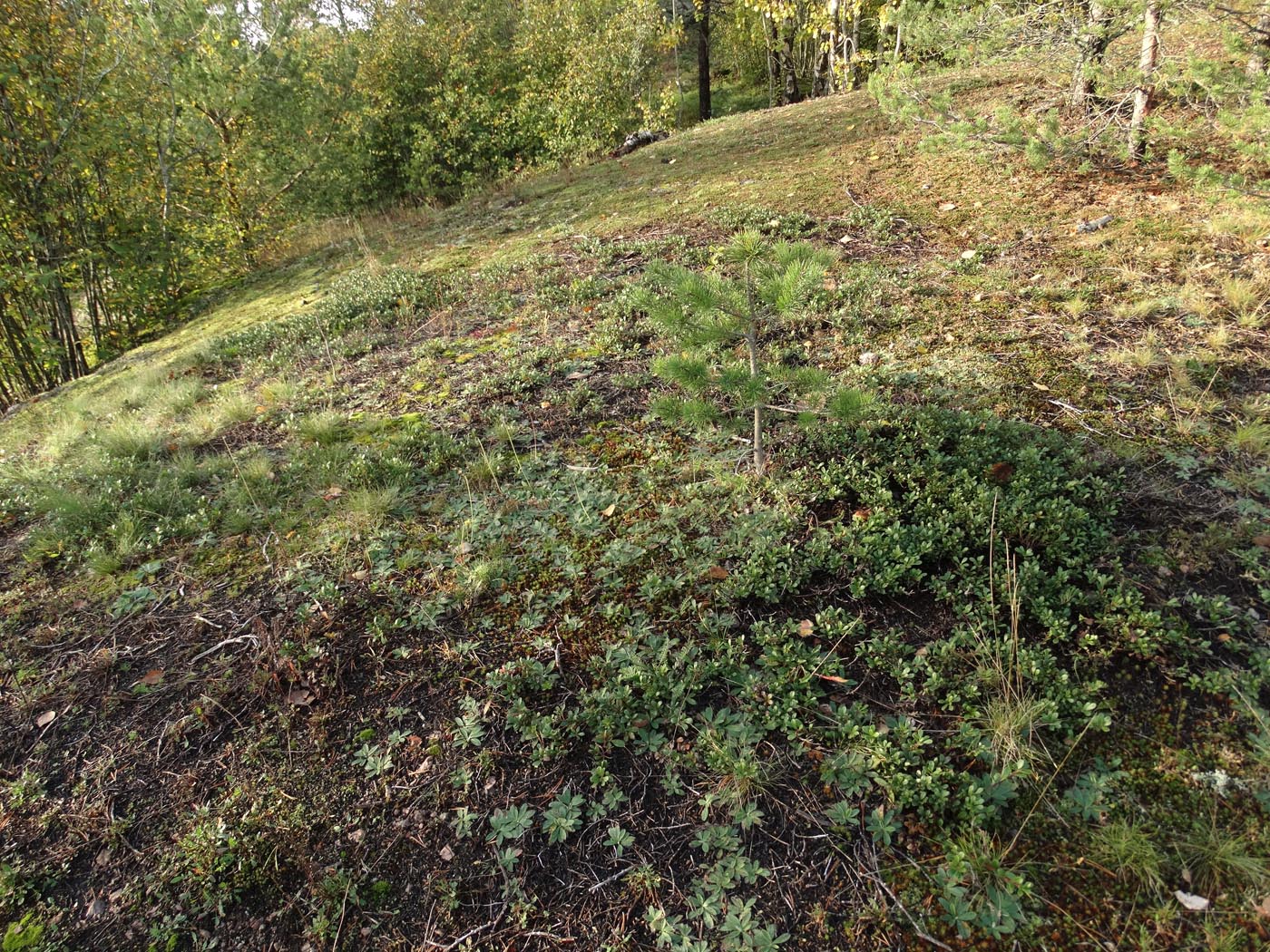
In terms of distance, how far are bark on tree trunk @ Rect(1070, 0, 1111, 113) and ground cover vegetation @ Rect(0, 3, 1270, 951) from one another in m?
0.09

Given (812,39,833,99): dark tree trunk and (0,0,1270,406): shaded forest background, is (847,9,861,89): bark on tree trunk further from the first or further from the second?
(812,39,833,99): dark tree trunk

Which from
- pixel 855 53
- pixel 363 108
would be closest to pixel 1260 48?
pixel 855 53

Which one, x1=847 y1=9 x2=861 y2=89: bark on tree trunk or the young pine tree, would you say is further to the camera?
x1=847 y1=9 x2=861 y2=89: bark on tree trunk

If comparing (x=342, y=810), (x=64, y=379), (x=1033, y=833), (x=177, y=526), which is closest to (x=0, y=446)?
(x=177, y=526)

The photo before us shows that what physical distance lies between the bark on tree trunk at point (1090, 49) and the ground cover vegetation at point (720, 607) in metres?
0.09

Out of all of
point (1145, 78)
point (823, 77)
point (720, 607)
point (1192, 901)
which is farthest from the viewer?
point (823, 77)

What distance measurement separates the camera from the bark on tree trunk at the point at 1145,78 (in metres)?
5.18

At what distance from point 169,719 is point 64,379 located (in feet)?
35.9

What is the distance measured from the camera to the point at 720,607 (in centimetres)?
284

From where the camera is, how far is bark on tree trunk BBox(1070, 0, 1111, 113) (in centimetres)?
506

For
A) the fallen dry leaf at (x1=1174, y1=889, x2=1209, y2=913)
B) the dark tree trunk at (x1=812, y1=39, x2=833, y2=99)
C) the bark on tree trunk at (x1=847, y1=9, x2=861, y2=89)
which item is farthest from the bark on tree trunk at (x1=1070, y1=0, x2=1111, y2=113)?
the dark tree trunk at (x1=812, y1=39, x2=833, y2=99)

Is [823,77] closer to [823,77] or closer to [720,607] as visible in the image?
[823,77]

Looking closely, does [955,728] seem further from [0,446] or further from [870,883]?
[0,446]

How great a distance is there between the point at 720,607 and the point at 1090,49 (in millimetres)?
6746
